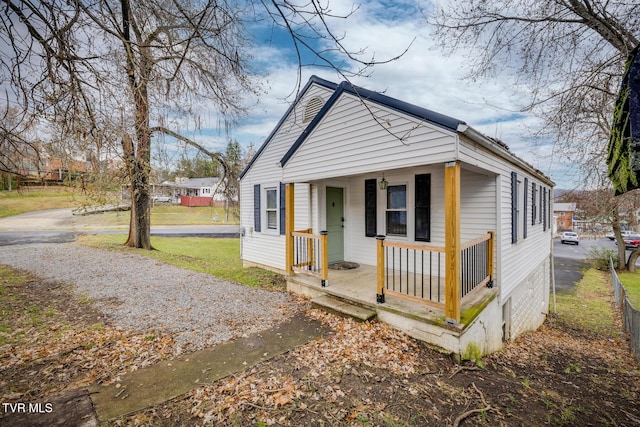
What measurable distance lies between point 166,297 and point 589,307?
16.2 meters

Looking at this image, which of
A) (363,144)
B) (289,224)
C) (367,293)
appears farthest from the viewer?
(289,224)

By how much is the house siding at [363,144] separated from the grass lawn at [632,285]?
1362 centimetres

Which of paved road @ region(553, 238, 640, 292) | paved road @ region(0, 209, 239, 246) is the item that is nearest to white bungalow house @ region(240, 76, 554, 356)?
paved road @ region(553, 238, 640, 292)

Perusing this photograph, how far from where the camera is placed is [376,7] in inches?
161

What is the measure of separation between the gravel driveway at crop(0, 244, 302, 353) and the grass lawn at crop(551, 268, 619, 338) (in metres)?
10.3

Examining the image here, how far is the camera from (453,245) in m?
4.02

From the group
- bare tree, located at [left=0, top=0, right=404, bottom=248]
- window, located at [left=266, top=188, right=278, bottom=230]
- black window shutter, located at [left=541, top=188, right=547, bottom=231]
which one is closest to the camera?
bare tree, located at [left=0, top=0, right=404, bottom=248]

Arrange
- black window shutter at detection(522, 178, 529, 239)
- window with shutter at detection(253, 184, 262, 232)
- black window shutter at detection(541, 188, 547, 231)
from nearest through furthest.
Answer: black window shutter at detection(522, 178, 529, 239) < window with shutter at detection(253, 184, 262, 232) < black window shutter at detection(541, 188, 547, 231)

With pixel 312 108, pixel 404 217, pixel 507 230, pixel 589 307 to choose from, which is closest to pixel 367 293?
pixel 404 217

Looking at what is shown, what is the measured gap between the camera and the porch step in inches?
189

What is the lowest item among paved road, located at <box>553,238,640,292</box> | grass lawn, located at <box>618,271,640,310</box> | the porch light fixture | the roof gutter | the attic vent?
paved road, located at <box>553,238,640,292</box>

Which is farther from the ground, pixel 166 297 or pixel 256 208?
pixel 256 208

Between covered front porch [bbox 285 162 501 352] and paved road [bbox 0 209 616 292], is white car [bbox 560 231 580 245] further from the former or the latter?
covered front porch [bbox 285 162 501 352]

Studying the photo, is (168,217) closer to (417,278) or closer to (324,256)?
(324,256)
